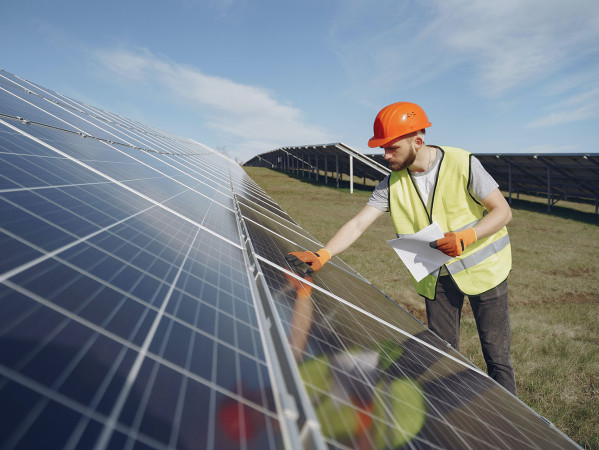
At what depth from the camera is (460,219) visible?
3625mm

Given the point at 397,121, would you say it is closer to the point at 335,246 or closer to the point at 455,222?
the point at 455,222

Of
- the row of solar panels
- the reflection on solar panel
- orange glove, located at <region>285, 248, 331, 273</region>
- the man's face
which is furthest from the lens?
the row of solar panels

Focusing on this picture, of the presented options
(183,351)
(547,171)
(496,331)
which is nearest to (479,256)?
(496,331)

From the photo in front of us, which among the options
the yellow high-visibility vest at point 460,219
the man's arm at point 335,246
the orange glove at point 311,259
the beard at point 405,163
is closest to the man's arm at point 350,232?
the man's arm at point 335,246

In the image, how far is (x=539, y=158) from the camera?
72.5ft

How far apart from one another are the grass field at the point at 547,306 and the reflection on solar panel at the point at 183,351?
7.44 feet

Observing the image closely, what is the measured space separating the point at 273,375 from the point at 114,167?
3.93 meters

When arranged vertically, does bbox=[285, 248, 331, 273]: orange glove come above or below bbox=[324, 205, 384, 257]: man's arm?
below

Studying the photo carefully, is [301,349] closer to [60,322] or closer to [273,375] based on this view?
[273,375]

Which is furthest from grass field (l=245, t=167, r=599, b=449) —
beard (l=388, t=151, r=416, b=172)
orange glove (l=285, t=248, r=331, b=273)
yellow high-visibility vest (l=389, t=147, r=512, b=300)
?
beard (l=388, t=151, r=416, b=172)

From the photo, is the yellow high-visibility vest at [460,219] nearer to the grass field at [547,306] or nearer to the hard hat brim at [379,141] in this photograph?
the hard hat brim at [379,141]

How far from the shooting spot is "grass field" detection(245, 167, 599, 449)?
4262 mm

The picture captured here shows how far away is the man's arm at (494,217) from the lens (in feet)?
10.7

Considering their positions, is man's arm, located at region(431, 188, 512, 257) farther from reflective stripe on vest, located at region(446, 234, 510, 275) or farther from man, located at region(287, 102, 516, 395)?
reflective stripe on vest, located at region(446, 234, 510, 275)
